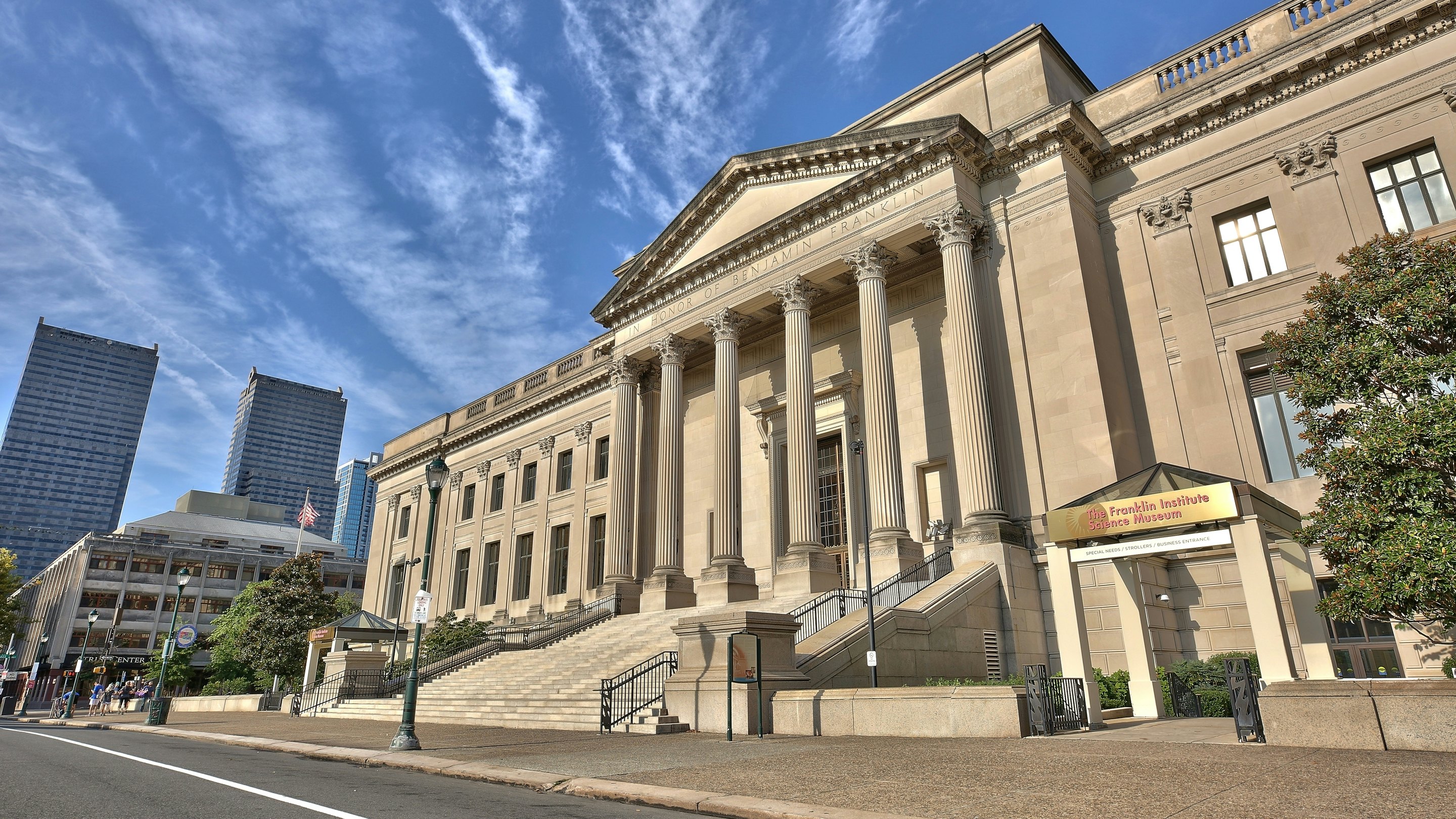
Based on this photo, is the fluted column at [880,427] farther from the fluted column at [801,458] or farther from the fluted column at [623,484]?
the fluted column at [623,484]

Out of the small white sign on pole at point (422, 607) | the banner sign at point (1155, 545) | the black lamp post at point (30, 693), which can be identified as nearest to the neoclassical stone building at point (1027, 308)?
the banner sign at point (1155, 545)

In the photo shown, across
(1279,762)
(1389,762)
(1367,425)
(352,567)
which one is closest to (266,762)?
(1279,762)

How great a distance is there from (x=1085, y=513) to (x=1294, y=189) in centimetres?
1279

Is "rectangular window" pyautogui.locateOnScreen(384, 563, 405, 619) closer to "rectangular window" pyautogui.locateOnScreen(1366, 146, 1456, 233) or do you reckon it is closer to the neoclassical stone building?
the neoclassical stone building

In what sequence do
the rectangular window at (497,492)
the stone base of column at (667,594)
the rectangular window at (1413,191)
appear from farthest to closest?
the rectangular window at (497,492)
the stone base of column at (667,594)
the rectangular window at (1413,191)

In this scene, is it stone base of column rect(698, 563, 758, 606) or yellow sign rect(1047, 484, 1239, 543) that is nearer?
yellow sign rect(1047, 484, 1239, 543)

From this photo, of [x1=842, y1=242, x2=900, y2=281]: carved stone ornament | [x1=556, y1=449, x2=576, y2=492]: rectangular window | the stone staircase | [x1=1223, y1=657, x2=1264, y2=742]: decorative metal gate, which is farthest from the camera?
[x1=556, y1=449, x2=576, y2=492]: rectangular window

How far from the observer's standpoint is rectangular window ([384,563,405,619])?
5034 cm

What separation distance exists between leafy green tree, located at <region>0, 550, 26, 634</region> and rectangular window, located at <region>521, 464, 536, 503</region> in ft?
189

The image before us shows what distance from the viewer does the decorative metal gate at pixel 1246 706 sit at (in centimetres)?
1006

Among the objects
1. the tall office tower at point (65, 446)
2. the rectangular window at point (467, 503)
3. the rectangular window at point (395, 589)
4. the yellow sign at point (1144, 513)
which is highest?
the tall office tower at point (65, 446)

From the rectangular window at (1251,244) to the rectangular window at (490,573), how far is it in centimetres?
3573

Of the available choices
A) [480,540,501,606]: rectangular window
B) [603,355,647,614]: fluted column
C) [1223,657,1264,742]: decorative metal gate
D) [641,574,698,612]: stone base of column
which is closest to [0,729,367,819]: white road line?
[1223,657,1264,742]: decorative metal gate

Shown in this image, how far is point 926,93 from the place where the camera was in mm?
28250
